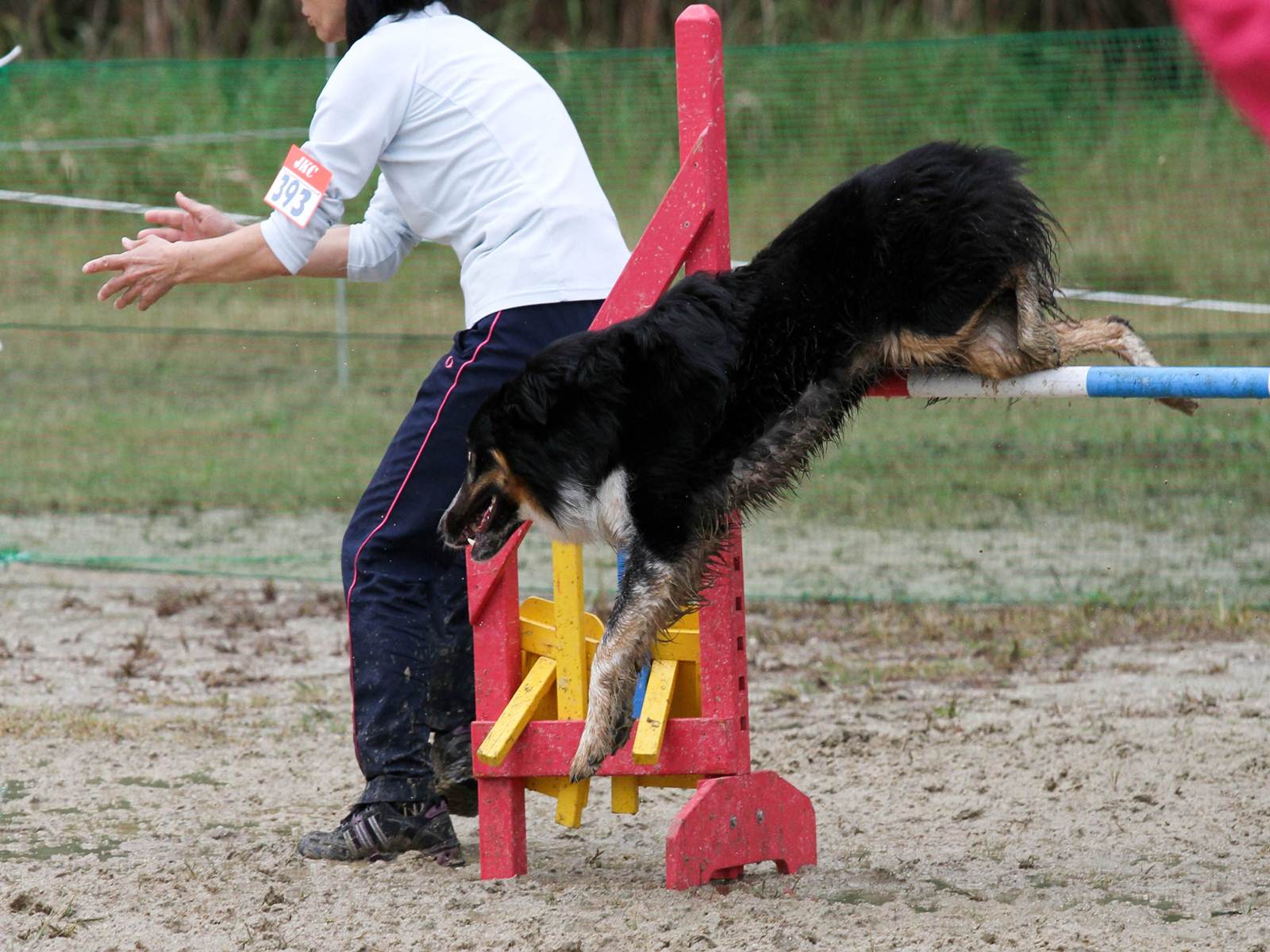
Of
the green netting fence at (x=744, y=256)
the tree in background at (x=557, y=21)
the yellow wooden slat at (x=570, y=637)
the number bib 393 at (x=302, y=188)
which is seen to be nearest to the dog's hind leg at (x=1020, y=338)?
the yellow wooden slat at (x=570, y=637)

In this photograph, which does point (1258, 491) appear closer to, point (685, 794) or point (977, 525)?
point (977, 525)

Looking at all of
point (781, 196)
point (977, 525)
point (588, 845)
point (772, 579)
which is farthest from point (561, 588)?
point (781, 196)

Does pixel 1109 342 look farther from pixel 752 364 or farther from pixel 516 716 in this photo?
pixel 516 716

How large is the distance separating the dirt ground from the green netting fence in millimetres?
761

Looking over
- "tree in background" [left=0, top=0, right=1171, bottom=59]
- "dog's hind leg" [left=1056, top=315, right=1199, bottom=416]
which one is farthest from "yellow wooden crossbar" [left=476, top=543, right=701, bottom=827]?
"tree in background" [left=0, top=0, right=1171, bottom=59]

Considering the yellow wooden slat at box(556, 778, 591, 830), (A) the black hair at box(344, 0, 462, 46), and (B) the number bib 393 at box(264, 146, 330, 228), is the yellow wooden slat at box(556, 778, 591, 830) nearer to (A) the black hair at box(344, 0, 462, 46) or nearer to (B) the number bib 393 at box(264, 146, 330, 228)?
(B) the number bib 393 at box(264, 146, 330, 228)

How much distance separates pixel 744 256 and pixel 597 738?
8571 millimetres

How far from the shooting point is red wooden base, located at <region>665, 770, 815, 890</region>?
3.63 metres

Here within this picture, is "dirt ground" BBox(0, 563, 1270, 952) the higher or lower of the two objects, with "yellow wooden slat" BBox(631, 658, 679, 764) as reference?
lower

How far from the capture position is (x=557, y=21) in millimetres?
16828

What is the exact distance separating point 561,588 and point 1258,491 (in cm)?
524

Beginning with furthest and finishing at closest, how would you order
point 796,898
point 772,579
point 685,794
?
point 772,579
point 685,794
point 796,898

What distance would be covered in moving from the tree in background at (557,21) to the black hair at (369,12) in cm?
1223

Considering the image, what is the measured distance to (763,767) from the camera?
16.0 feet
